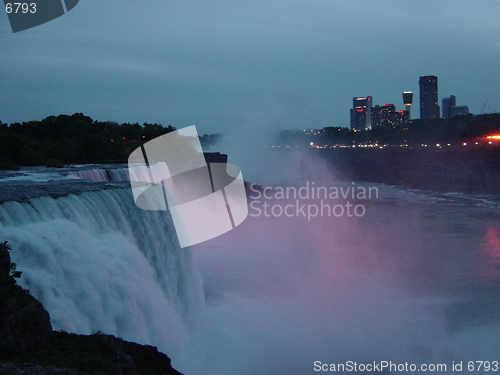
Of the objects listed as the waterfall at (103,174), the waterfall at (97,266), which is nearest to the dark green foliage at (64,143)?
the waterfall at (103,174)

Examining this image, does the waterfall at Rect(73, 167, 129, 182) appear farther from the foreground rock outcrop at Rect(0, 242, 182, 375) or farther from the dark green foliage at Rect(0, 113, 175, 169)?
the foreground rock outcrop at Rect(0, 242, 182, 375)

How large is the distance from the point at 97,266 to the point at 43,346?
2.28 meters

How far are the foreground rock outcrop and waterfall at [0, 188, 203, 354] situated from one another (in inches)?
24.3

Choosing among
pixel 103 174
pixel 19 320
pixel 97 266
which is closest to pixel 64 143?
pixel 103 174

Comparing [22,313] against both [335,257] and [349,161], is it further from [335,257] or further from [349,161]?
[349,161]

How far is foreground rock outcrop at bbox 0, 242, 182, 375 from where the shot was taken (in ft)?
15.6

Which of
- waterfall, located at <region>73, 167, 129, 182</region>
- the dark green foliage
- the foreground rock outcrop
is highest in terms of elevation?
the foreground rock outcrop

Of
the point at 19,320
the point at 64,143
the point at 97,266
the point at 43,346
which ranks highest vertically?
the point at 19,320

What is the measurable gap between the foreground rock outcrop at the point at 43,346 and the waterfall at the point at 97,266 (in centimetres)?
62

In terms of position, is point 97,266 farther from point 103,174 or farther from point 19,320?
point 103,174

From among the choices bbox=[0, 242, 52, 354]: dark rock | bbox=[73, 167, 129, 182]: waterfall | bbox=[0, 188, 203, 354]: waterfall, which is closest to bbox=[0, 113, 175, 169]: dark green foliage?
bbox=[73, 167, 129, 182]: waterfall

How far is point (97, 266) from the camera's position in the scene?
24.4 feet

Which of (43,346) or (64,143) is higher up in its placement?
(43,346)

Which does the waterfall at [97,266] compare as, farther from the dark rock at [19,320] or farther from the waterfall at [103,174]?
the waterfall at [103,174]
